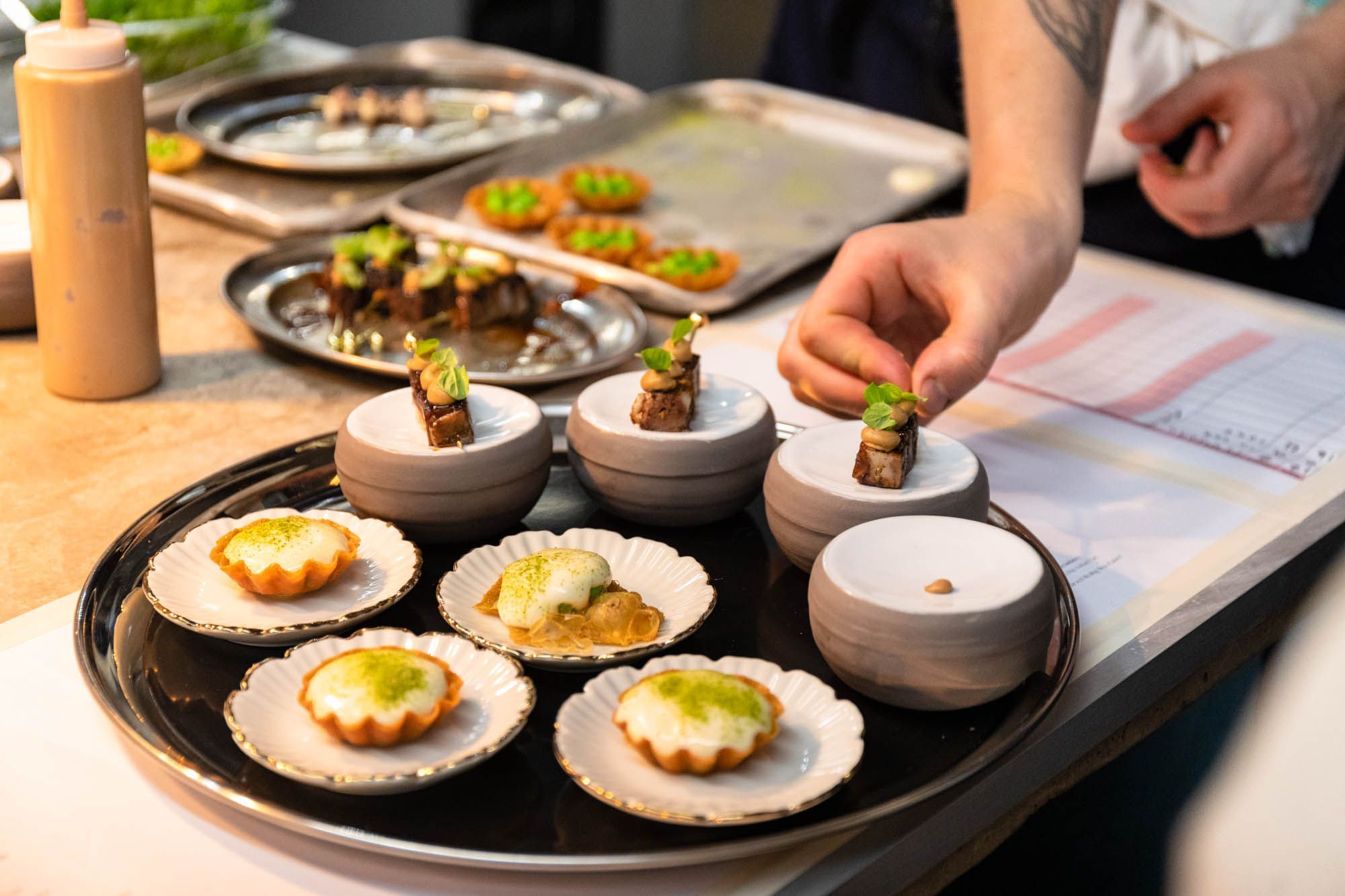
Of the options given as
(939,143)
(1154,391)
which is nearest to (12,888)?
(1154,391)

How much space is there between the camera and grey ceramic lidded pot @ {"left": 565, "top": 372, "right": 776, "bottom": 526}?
106cm

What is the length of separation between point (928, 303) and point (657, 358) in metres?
0.41

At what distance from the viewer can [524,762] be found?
2.69 ft

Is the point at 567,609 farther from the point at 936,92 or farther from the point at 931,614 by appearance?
the point at 936,92

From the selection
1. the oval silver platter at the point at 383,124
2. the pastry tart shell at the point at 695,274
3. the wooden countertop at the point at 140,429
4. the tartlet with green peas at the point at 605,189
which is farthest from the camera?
the oval silver platter at the point at 383,124

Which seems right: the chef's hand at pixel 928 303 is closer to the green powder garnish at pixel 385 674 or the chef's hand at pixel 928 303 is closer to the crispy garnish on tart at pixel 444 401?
the crispy garnish on tart at pixel 444 401

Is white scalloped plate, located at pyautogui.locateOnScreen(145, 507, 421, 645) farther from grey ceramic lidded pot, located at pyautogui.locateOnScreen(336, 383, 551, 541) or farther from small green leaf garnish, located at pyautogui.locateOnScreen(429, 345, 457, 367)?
small green leaf garnish, located at pyautogui.locateOnScreen(429, 345, 457, 367)

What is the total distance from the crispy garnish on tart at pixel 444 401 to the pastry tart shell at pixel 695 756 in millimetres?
311

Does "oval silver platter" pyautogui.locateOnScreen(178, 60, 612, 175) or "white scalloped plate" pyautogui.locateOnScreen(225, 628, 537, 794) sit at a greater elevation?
"white scalloped plate" pyautogui.locateOnScreen(225, 628, 537, 794)

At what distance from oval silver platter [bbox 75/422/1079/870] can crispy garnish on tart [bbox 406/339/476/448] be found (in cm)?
9

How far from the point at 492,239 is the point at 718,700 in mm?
1090

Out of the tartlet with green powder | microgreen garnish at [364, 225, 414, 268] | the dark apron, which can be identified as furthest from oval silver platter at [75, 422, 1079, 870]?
the dark apron

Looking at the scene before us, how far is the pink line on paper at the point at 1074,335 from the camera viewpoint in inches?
63.2

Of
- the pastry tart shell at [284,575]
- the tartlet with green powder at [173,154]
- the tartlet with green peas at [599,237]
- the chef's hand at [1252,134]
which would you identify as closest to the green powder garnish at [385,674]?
the pastry tart shell at [284,575]
